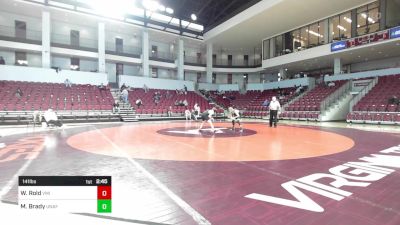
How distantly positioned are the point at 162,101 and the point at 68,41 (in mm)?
12083

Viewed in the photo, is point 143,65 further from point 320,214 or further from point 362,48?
point 320,214

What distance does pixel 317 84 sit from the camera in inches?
1056

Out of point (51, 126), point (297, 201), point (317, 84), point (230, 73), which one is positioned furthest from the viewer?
point (230, 73)

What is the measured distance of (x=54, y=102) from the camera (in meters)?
19.3

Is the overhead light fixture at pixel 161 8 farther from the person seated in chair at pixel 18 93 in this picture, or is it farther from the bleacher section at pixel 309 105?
the bleacher section at pixel 309 105

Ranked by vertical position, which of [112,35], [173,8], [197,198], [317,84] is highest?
[173,8]

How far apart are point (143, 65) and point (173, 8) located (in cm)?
734

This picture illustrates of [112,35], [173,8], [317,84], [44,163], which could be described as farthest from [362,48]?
[112,35]

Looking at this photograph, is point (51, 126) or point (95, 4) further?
point (95, 4)

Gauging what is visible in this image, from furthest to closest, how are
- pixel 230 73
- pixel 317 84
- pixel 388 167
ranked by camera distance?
pixel 230 73 < pixel 317 84 < pixel 388 167

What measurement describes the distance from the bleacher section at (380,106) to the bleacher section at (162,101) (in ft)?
42.3
